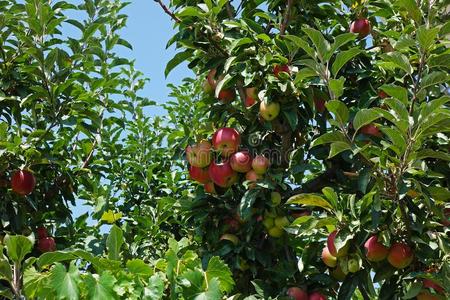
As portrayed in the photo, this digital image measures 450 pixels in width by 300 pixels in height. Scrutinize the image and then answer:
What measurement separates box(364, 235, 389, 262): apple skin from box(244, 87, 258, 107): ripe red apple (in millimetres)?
858

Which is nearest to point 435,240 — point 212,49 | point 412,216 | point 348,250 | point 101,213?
point 412,216

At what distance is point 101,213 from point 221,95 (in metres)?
1.22

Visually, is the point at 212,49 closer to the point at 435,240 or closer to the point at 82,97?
the point at 82,97

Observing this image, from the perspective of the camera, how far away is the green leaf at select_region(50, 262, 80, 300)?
1.83m

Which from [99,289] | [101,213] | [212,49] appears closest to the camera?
[99,289]

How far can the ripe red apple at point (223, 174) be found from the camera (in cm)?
315

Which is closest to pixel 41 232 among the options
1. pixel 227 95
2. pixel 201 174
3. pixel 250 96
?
pixel 201 174

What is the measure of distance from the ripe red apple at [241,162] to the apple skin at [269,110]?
0.21 m

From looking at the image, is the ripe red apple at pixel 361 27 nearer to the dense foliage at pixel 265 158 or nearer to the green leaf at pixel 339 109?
the dense foliage at pixel 265 158

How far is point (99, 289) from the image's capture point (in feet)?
6.15

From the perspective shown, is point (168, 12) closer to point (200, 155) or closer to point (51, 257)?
point (200, 155)

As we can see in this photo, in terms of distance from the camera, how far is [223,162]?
3184 mm

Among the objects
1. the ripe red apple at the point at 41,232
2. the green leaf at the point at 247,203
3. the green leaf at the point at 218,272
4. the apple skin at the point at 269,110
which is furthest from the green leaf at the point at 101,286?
the ripe red apple at the point at 41,232

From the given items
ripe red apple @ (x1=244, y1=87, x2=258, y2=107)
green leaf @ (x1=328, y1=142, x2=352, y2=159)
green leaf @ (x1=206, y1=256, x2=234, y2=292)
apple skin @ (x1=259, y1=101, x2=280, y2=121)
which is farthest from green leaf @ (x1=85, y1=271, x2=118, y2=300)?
ripe red apple @ (x1=244, y1=87, x2=258, y2=107)
